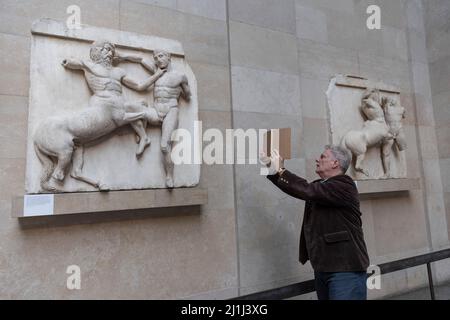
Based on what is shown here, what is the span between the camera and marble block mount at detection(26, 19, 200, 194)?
2.14 meters

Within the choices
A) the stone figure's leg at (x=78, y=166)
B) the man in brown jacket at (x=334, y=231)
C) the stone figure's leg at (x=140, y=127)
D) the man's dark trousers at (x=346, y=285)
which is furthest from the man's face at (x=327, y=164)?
the stone figure's leg at (x=78, y=166)

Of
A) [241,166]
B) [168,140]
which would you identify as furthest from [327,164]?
[168,140]

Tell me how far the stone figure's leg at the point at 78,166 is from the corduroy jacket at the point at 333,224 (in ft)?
4.20

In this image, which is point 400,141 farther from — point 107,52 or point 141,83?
point 107,52

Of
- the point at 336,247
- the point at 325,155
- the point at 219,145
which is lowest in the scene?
the point at 336,247

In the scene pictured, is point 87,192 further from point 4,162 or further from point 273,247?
point 273,247

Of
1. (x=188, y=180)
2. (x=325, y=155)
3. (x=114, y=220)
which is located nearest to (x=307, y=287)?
(x=325, y=155)

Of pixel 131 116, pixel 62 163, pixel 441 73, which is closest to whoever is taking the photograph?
pixel 62 163

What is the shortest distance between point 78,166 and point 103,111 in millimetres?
409

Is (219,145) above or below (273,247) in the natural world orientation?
above

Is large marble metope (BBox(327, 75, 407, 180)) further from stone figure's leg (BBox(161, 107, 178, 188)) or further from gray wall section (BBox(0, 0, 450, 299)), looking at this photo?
stone figure's leg (BBox(161, 107, 178, 188))

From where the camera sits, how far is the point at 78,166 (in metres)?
2.22

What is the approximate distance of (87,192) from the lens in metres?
2.23
